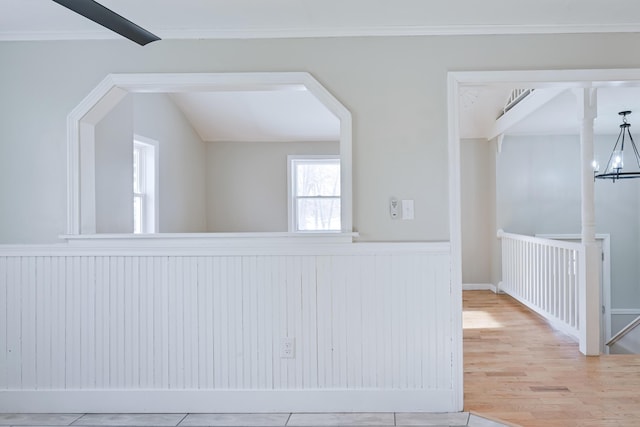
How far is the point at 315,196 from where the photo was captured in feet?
21.4

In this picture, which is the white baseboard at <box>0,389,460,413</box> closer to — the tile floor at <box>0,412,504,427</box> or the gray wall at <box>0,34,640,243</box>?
the tile floor at <box>0,412,504,427</box>

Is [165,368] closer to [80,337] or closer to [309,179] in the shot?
[80,337]

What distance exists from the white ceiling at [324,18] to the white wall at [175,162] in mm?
1806

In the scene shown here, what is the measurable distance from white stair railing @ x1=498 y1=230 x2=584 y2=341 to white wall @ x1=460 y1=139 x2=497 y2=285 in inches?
16.0

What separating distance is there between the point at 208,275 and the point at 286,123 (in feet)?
11.5

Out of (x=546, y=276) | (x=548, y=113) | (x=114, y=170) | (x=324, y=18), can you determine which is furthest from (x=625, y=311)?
(x=114, y=170)

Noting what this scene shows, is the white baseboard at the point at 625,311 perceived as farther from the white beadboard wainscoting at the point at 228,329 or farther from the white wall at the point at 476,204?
the white beadboard wainscoting at the point at 228,329

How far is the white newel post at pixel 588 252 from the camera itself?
389cm

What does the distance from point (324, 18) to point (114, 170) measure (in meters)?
1.82

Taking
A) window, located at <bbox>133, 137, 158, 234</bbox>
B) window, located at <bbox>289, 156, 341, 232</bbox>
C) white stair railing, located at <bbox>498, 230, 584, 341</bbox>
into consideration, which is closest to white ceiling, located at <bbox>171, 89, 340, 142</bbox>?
window, located at <bbox>289, 156, 341, 232</bbox>

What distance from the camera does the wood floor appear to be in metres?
2.79

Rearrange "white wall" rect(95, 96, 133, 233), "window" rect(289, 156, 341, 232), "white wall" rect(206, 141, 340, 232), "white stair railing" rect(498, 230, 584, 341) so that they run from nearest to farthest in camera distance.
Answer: "white wall" rect(95, 96, 133, 233) → "white stair railing" rect(498, 230, 584, 341) → "white wall" rect(206, 141, 340, 232) → "window" rect(289, 156, 341, 232)

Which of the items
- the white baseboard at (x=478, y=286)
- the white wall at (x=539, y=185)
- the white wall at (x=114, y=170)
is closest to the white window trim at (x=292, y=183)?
the white wall at (x=539, y=185)

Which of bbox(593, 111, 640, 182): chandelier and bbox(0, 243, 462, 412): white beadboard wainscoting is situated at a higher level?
bbox(593, 111, 640, 182): chandelier
